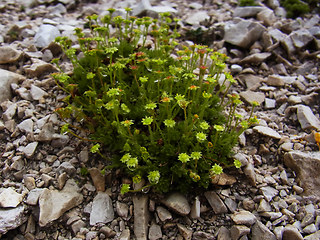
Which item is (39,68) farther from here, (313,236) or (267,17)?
(267,17)

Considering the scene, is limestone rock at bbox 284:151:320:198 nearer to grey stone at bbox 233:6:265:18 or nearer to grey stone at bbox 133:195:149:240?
grey stone at bbox 133:195:149:240

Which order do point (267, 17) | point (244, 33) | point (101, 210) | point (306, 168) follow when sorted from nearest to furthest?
point (101, 210), point (306, 168), point (244, 33), point (267, 17)

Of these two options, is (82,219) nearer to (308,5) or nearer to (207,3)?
(207,3)

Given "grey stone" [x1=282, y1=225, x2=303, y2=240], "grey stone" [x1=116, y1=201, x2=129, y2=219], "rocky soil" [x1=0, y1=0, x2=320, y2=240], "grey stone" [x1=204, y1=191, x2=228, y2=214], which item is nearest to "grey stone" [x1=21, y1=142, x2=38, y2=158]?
"rocky soil" [x1=0, y1=0, x2=320, y2=240]

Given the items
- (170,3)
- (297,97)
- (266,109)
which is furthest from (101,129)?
(170,3)

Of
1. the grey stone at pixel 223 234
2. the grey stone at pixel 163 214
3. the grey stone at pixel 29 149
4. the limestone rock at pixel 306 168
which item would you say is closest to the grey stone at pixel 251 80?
the limestone rock at pixel 306 168

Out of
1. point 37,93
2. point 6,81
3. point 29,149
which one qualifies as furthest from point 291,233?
point 6,81
